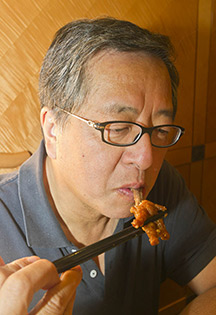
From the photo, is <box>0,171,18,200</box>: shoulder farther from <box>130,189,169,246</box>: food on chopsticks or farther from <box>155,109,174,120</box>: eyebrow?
<box>155,109,174,120</box>: eyebrow

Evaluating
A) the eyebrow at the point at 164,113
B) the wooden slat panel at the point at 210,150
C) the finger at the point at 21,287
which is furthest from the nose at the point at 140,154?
the wooden slat panel at the point at 210,150

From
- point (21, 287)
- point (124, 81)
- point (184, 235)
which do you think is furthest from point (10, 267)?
point (184, 235)

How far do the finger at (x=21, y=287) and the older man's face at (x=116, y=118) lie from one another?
509 millimetres

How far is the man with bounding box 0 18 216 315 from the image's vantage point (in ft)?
4.18

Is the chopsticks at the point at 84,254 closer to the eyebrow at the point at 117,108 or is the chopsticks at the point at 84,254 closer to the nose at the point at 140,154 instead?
the nose at the point at 140,154

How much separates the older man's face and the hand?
40 cm

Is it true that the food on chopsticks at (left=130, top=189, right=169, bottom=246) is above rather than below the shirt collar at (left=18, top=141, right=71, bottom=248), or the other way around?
below

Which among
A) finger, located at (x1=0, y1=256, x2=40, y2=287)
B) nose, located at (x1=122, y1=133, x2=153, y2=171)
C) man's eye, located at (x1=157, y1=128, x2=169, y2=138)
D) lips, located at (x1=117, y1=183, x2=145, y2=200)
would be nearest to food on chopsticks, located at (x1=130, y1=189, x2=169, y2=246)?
lips, located at (x1=117, y1=183, x2=145, y2=200)

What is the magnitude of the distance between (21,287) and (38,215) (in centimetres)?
65

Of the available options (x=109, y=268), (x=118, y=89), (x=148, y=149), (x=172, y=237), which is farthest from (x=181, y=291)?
(x=118, y=89)

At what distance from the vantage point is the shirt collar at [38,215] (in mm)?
1420

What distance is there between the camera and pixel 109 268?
5.21 ft

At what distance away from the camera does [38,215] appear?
1.46 meters

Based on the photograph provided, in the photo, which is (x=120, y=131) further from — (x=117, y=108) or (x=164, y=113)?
(x=164, y=113)
